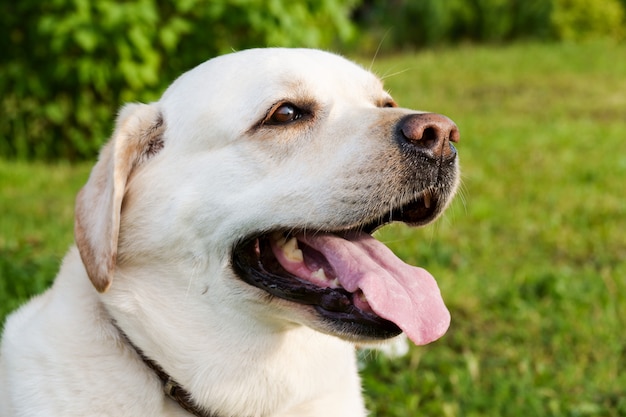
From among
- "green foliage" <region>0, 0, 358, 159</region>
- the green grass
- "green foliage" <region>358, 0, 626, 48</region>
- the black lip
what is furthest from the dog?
"green foliage" <region>358, 0, 626, 48</region>

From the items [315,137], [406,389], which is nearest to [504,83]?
[406,389]

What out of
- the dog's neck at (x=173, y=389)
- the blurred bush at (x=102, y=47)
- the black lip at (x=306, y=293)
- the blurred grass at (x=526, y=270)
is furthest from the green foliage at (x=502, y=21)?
the dog's neck at (x=173, y=389)

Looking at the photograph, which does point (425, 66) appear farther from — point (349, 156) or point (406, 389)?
point (349, 156)

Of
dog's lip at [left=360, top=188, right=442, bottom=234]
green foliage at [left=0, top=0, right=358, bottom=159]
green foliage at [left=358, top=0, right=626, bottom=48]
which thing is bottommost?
green foliage at [left=358, top=0, right=626, bottom=48]

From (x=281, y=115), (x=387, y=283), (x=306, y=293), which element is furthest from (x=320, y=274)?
(x=281, y=115)

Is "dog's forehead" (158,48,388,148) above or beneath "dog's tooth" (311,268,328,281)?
above

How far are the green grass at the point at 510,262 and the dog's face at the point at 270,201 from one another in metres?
0.95

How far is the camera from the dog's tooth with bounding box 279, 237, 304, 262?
9.32ft

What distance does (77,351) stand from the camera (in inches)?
110

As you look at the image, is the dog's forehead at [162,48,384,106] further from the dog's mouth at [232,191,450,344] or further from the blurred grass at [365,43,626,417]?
the blurred grass at [365,43,626,417]

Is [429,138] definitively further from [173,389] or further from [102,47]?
[102,47]

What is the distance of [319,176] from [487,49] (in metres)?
13.5

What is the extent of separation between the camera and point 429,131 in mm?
2691

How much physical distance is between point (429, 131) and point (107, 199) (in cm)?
103
